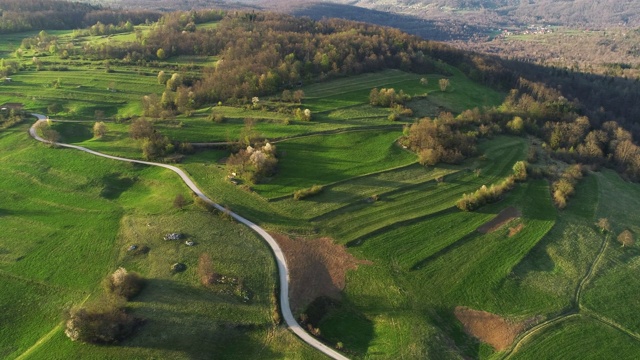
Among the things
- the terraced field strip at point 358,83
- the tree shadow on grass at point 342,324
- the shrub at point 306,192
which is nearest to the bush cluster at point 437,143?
the shrub at point 306,192

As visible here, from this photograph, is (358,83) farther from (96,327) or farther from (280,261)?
(96,327)

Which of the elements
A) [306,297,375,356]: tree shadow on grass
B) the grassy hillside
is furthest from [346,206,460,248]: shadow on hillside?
[306,297,375,356]: tree shadow on grass

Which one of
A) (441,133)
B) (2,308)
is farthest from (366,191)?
(2,308)

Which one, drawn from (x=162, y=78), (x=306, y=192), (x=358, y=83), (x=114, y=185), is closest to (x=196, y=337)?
(x=306, y=192)

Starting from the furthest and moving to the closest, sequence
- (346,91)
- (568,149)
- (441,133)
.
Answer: (346,91)
(568,149)
(441,133)

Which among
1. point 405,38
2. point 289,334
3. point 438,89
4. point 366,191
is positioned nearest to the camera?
point 289,334

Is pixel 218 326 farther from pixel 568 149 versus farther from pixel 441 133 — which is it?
pixel 568 149
